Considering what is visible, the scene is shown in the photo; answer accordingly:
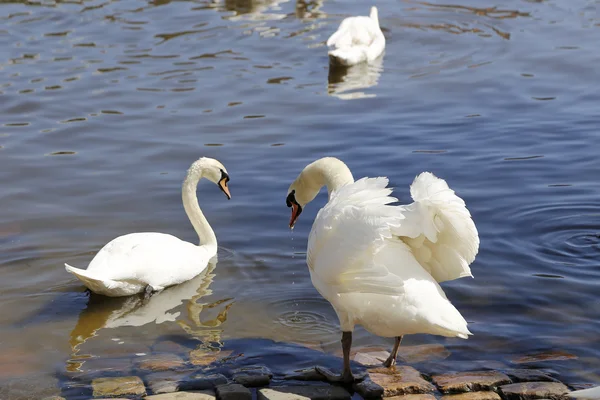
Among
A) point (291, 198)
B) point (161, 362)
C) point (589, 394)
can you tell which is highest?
point (589, 394)

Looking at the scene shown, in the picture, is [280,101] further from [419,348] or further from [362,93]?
[419,348]

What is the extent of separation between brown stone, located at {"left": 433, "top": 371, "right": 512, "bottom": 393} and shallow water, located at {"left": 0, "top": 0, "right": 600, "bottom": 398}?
0.44 meters

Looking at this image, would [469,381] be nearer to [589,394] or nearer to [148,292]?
[589,394]

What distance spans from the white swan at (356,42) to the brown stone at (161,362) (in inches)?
343

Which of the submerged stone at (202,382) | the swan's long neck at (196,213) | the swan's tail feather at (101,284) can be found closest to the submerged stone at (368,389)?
the submerged stone at (202,382)

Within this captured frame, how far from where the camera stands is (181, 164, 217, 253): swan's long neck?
8.05m

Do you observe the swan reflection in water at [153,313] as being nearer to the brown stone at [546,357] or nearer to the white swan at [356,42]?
the brown stone at [546,357]

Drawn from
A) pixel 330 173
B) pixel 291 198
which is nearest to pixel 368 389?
pixel 330 173

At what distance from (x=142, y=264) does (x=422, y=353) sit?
2.31 meters

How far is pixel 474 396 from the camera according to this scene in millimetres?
5324

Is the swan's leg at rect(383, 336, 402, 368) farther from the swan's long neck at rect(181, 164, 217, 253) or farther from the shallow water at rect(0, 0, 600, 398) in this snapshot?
the swan's long neck at rect(181, 164, 217, 253)

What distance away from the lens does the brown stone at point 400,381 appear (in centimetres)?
539

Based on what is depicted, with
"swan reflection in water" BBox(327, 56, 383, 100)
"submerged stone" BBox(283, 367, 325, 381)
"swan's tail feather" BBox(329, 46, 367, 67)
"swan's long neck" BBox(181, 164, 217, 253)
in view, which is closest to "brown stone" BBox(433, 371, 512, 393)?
"submerged stone" BBox(283, 367, 325, 381)

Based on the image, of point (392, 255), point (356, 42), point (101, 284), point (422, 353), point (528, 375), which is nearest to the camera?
point (392, 255)
